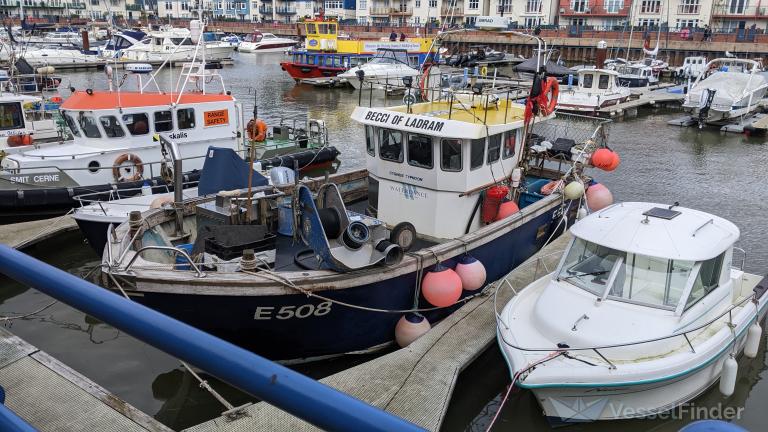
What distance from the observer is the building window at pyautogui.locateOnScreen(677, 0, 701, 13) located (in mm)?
61281

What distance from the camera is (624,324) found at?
6957 millimetres

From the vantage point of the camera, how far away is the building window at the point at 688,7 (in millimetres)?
61281

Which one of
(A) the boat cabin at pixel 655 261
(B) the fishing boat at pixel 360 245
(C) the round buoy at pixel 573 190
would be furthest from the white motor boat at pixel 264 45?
(A) the boat cabin at pixel 655 261

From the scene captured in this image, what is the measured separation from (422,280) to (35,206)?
388 inches

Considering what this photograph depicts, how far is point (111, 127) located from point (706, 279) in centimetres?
1270

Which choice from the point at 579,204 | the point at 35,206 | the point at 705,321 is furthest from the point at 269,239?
the point at 35,206

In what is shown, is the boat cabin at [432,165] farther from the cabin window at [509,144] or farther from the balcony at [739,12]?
the balcony at [739,12]

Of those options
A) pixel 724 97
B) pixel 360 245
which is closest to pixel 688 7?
pixel 724 97

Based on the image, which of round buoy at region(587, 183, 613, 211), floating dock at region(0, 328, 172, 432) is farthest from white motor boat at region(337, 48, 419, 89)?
floating dock at region(0, 328, 172, 432)

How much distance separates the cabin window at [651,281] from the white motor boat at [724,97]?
24.9m

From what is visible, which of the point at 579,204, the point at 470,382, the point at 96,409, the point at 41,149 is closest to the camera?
the point at 96,409

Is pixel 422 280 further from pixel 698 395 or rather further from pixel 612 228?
pixel 698 395

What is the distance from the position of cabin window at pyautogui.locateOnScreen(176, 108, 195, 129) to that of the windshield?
2689 cm

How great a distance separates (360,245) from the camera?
7.72 m
